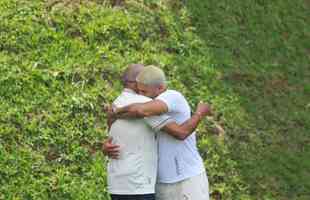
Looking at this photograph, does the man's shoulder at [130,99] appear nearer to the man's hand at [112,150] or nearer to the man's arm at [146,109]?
the man's arm at [146,109]

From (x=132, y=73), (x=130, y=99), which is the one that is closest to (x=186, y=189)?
(x=130, y=99)

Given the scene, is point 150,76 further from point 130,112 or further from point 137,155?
point 137,155

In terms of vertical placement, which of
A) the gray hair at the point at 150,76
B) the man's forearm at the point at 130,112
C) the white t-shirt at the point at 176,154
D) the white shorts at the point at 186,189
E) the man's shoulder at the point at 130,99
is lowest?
the white shorts at the point at 186,189

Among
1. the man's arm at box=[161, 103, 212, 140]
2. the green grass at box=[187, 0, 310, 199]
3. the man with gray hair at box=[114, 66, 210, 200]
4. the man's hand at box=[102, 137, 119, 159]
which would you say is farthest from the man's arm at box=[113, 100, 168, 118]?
the green grass at box=[187, 0, 310, 199]

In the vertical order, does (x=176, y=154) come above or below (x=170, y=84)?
below

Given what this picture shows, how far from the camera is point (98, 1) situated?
8.82 m

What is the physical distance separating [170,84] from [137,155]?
340 centimetres

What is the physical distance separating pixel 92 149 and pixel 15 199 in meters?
0.99

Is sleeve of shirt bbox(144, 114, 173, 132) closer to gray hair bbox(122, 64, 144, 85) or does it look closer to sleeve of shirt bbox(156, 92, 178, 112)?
sleeve of shirt bbox(156, 92, 178, 112)

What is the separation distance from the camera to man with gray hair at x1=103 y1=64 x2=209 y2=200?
14.8 feet

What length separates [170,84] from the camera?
25.8 ft

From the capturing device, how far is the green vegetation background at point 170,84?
262 inches

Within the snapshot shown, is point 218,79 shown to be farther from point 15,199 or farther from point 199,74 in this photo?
point 15,199

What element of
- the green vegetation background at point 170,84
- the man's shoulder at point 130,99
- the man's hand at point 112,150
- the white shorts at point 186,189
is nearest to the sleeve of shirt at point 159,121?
the man's shoulder at point 130,99
